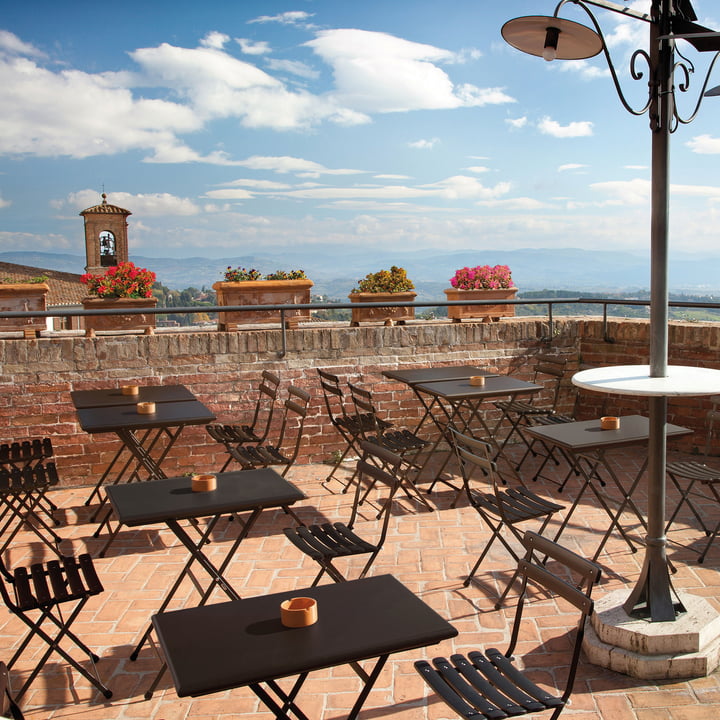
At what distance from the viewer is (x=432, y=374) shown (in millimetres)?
6203

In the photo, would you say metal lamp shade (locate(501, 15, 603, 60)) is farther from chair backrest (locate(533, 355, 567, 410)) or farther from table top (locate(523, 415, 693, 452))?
chair backrest (locate(533, 355, 567, 410))

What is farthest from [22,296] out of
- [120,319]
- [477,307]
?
[477,307]

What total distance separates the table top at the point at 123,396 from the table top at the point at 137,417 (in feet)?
0.32

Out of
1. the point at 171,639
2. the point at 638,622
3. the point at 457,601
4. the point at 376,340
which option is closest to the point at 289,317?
the point at 376,340

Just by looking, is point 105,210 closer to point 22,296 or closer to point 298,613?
point 22,296

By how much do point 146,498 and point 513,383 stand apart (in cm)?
336

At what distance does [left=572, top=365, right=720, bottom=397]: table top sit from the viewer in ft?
9.00

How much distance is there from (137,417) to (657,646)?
3243mm

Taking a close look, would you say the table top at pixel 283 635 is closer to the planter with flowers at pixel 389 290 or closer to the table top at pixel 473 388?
the table top at pixel 473 388

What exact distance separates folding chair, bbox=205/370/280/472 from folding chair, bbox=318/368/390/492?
435mm

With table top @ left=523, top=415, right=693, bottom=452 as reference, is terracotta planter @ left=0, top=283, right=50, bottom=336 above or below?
above

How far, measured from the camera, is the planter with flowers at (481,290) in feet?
26.3

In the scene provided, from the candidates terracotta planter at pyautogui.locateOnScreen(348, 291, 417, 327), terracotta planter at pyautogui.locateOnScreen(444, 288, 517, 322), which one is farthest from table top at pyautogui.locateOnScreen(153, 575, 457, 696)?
terracotta planter at pyautogui.locateOnScreen(444, 288, 517, 322)

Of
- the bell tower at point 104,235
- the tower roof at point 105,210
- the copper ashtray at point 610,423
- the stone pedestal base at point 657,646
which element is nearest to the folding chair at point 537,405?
the copper ashtray at point 610,423
